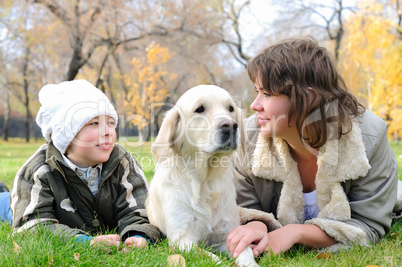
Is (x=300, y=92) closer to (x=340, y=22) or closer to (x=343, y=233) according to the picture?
(x=343, y=233)

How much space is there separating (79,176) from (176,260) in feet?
4.02

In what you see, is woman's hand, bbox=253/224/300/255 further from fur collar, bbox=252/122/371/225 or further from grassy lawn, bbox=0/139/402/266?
fur collar, bbox=252/122/371/225

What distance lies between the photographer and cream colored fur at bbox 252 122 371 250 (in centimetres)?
242

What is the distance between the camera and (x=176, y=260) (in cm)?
197

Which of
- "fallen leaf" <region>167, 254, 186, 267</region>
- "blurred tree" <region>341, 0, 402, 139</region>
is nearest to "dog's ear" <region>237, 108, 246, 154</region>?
"fallen leaf" <region>167, 254, 186, 267</region>

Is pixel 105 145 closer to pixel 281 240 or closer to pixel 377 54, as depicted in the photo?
pixel 281 240

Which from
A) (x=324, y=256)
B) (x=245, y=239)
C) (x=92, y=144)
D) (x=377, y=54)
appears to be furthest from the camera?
(x=377, y=54)

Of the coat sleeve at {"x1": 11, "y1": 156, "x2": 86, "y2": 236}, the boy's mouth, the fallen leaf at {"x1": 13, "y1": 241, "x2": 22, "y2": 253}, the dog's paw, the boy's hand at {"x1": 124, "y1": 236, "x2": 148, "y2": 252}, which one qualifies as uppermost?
the boy's mouth

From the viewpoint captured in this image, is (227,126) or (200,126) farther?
(200,126)

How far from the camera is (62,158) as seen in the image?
278 centimetres

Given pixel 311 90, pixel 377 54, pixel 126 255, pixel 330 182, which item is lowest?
pixel 126 255

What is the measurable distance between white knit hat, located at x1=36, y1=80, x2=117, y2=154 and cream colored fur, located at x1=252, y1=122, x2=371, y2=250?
1435 millimetres

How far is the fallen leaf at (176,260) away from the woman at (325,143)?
437mm

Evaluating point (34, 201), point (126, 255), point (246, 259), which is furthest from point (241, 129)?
point (34, 201)
